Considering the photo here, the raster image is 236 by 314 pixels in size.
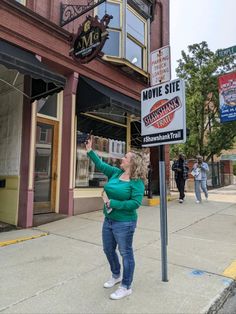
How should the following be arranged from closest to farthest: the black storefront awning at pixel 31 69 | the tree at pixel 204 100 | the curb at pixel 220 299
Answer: the curb at pixel 220 299, the black storefront awning at pixel 31 69, the tree at pixel 204 100

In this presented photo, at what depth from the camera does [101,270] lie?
4383 mm

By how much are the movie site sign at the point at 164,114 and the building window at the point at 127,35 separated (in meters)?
5.83

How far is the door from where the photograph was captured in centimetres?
798

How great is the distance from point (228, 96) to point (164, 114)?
777 centimetres

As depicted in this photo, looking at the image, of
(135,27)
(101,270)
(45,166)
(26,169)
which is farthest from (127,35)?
(101,270)

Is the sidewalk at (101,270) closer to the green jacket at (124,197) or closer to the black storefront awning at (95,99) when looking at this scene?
the green jacket at (124,197)

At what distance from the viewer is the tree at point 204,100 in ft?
60.3

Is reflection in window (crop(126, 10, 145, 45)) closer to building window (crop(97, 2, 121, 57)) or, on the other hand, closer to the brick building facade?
the brick building facade

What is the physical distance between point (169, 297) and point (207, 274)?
0.96 meters

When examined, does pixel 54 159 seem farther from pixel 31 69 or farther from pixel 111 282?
pixel 111 282

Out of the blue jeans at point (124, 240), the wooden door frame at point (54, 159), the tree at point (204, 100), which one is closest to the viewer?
the blue jeans at point (124, 240)

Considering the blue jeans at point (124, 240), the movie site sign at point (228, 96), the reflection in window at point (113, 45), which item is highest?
the reflection in window at point (113, 45)

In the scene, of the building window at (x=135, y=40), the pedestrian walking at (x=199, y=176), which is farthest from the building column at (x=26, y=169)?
the pedestrian walking at (x=199, y=176)

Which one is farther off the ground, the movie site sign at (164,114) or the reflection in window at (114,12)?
the reflection in window at (114,12)
